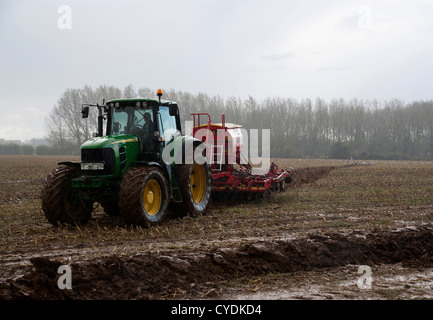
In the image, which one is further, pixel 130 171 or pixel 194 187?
pixel 194 187

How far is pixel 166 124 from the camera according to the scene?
9.92 meters

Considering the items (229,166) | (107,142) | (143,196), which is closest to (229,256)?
(143,196)

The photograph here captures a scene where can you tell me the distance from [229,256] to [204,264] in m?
0.41

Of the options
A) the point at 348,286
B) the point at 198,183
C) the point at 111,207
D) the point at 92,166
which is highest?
the point at 92,166

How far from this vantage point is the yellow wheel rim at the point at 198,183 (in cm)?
1092

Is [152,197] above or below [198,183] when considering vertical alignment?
below

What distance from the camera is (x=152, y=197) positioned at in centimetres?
906

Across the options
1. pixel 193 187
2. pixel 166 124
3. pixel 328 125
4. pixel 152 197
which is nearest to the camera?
pixel 152 197

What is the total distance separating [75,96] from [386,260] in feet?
187

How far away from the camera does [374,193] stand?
14242mm

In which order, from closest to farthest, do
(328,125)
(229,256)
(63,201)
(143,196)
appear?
1. (229,256)
2. (143,196)
3. (63,201)
4. (328,125)

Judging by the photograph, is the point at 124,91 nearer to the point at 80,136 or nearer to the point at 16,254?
the point at 80,136

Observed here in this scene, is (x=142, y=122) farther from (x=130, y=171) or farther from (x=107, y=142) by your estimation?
(x=130, y=171)

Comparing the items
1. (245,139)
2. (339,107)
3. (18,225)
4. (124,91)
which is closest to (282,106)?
→ (339,107)
